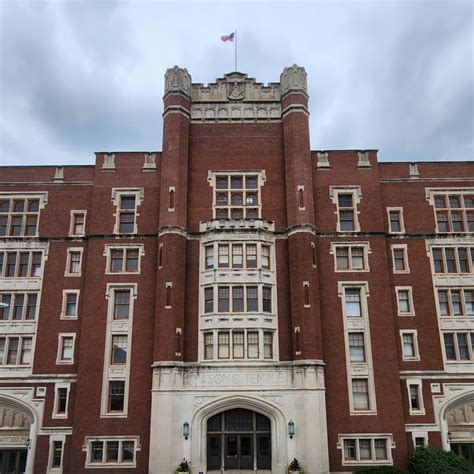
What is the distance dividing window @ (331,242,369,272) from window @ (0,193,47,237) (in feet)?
76.4

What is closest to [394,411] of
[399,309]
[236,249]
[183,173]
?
[399,309]

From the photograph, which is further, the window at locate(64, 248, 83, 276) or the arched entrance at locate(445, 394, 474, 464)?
the window at locate(64, 248, 83, 276)

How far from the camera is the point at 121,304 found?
3788cm

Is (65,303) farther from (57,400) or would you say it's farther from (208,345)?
(208,345)

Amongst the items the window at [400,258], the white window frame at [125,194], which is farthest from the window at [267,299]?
the white window frame at [125,194]

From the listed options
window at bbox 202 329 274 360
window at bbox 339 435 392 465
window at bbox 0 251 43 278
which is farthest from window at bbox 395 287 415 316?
window at bbox 0 251 43 278

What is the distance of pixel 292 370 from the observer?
3491 cm

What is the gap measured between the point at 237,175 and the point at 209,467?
21.3m

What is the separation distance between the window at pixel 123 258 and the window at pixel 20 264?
5.50m

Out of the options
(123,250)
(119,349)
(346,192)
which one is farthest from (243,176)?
(119,349)

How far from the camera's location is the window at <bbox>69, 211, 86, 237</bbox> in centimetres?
4012

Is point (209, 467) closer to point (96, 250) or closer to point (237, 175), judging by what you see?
point (96, 250)

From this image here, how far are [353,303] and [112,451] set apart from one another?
19733 millimetres

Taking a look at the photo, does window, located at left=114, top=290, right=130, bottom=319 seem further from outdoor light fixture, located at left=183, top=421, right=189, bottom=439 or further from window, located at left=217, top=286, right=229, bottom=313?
outdoor light fixture, located at left=183, top=421, right=189, bottom=439
